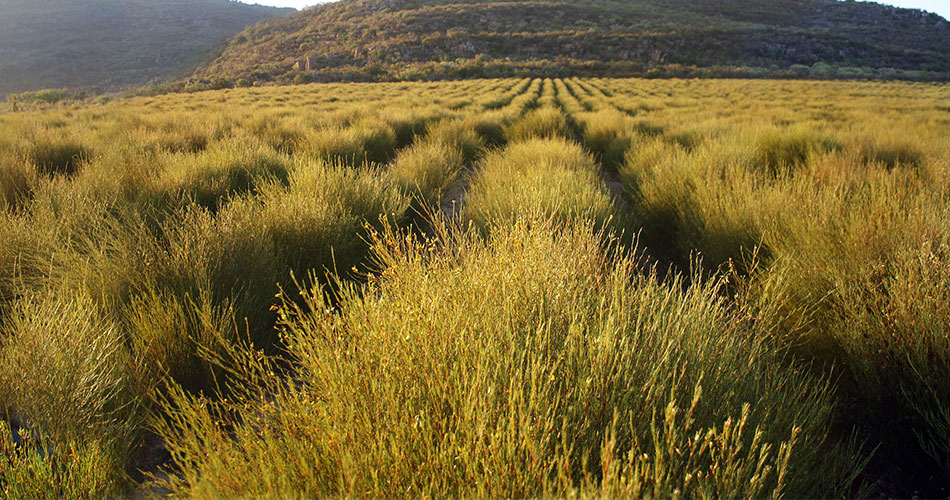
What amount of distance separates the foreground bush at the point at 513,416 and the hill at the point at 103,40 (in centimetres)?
4729

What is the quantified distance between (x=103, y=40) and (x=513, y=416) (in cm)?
6839

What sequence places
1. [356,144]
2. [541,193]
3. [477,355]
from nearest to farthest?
[477,355] → [541,193] → [356,144]

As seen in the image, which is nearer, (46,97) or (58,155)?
(58,155)

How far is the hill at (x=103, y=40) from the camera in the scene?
3956cm

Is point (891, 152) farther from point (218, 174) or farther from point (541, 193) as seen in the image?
point (218, 174)

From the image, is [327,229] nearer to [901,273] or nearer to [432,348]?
[432,348]

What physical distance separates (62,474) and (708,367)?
5.95 feet

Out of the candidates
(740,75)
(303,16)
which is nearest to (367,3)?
(303,16)

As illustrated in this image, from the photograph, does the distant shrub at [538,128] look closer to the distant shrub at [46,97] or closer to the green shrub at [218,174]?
the green shrub at [218,174]

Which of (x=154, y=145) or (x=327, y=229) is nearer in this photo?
(x=327, y=229)

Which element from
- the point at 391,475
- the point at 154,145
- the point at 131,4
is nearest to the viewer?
the point at 391,475

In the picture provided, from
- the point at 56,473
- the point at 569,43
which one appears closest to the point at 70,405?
the point at 56,473

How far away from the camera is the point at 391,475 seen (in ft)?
3.26

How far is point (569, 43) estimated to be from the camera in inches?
1634
